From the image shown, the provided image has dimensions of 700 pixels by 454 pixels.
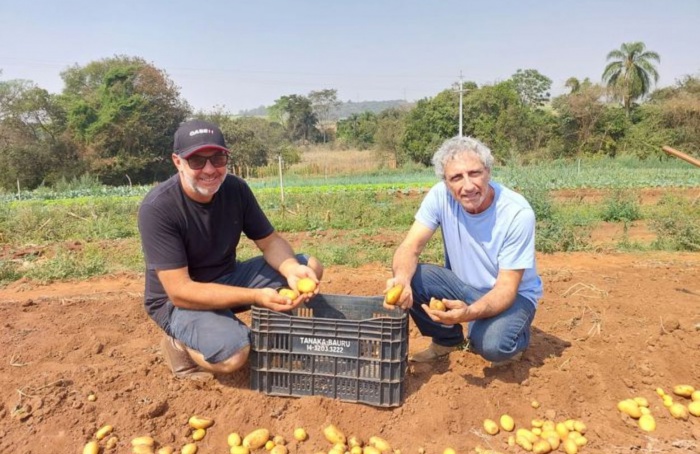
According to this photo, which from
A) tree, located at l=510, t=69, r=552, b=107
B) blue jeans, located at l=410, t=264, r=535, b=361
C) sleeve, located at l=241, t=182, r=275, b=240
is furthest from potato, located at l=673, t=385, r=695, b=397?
tree, located at l=510, t=69, r=552, b=107

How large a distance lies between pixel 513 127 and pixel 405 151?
7417 mm

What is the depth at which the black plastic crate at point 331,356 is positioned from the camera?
270cm

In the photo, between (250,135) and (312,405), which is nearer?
(312,405)

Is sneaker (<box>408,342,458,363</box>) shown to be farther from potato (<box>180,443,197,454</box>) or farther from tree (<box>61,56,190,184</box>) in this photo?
tree (<box>61,56,190,184</box>)

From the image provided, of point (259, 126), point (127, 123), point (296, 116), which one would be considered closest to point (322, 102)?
point (296, 116)

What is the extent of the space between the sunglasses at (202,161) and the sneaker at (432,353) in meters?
1.70

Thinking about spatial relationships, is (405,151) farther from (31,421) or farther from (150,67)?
(31,421)

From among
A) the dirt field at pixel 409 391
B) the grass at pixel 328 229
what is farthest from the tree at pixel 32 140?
the dirt field at pixel 409 391

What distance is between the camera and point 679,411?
2793 mm

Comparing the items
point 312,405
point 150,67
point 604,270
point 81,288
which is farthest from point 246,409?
point 150,67

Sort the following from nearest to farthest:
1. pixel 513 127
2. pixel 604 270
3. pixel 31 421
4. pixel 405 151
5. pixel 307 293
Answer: pixel 31 421 → pixel 307 293 → pixel 604 270 → pixel 513 127 → pixel 405 151

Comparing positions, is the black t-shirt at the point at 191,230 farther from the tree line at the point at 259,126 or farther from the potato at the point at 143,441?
the tree line at the point at 259,126

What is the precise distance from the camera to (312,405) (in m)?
2.75

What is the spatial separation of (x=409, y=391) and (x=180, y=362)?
1.36 m
